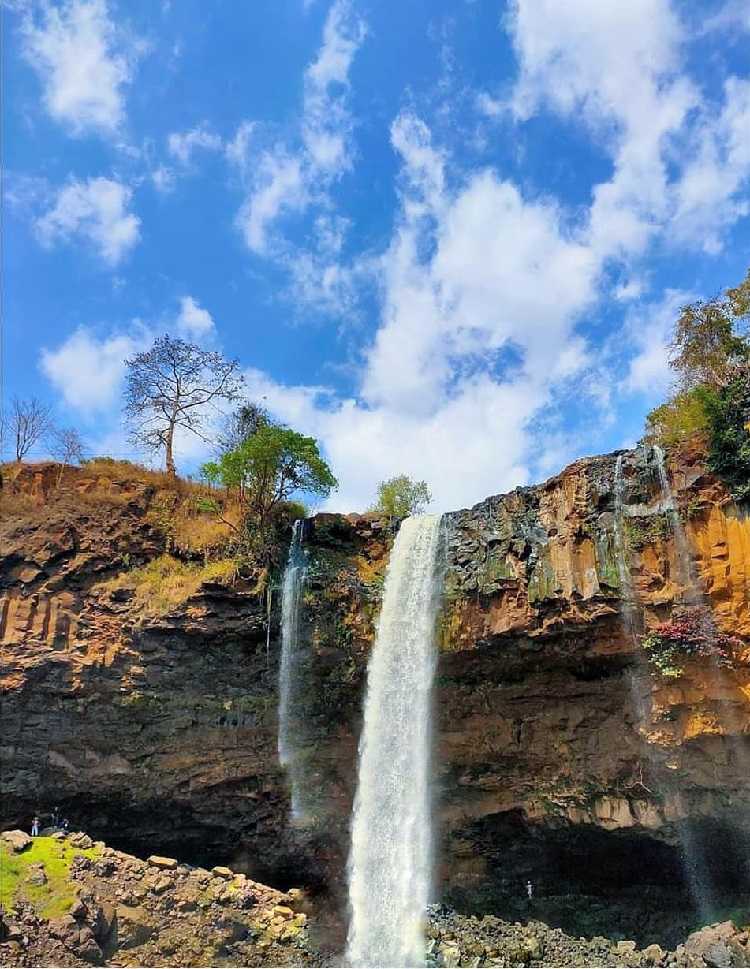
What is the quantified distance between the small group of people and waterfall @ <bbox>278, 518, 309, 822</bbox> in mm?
6689

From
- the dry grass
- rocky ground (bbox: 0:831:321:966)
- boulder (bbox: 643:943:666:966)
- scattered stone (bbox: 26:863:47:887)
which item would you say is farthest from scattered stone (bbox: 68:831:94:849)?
boulder (bbox: 643:943:666:966)

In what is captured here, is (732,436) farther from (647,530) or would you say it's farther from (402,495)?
(402,495)

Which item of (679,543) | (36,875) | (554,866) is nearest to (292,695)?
(36,875)

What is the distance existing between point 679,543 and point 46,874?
708 inches

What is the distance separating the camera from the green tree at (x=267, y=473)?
21.3 metres

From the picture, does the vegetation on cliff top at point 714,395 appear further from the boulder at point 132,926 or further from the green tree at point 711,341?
the boulder at point 132,926

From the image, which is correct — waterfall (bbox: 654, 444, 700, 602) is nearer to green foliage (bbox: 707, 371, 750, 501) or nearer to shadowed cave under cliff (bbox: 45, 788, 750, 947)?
green foliage (bbox: 707, 371, 750, 501)

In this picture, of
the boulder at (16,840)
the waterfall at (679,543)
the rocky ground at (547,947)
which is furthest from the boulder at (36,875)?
the waterfall at (679,543)

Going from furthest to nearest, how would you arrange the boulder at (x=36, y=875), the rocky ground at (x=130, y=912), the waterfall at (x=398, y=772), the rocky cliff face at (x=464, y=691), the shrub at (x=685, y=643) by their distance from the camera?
1. the boulder at (x=36, y=875)
2. the waterfall at (x=398, y=772)
3. the rocky cliff face at (x=464, y=691)
4. the rocky ground at (x=130, y=912)
5. the shrub at (x=685, y=643)

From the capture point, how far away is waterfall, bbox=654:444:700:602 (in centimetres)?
1542

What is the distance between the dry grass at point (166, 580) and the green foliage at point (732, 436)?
13.7m

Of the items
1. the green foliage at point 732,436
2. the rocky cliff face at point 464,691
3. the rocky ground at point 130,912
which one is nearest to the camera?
the green foliage at point 732,436

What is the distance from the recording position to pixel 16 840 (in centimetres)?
1841

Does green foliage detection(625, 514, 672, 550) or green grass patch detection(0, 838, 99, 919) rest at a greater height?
green foliage detection(625, 514, 672, 550)
